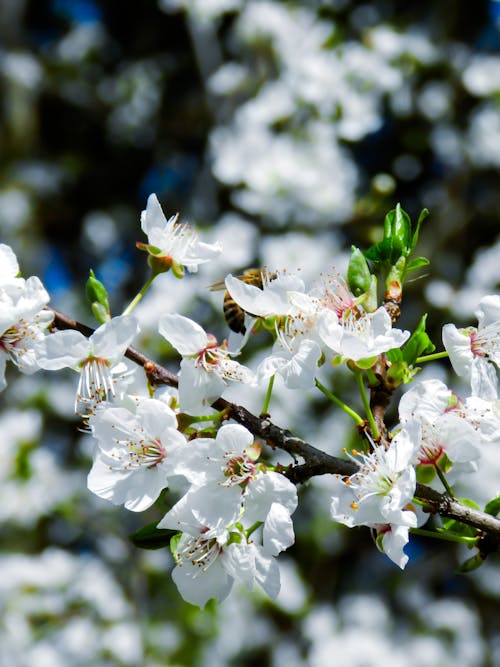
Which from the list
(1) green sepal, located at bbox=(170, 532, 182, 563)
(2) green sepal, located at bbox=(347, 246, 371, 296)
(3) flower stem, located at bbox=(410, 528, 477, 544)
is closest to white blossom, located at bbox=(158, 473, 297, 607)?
(1) green sepal, located at bbox=(170, 532, 182, 563)

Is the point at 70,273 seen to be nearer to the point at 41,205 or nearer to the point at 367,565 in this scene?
the point at 41,205

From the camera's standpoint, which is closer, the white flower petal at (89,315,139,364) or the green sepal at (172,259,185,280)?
the white flower petal at (89,315,139,364)

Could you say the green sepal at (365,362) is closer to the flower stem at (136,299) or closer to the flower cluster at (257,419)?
the flower cluster at (257,419)

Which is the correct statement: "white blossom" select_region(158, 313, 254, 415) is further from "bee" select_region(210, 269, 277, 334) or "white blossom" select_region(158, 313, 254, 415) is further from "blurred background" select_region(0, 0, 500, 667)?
"blurred background" select_region(0, 0, 500, 667)

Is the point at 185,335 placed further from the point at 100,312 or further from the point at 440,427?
the point at 440,427

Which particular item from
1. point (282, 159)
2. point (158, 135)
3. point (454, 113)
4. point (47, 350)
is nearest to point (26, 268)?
point (158, 135)

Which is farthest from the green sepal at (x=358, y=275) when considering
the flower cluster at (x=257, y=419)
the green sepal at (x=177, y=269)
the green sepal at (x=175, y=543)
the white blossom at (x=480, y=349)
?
the green sepal at (x=175, y=543)

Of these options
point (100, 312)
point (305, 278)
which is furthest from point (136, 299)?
point (305, 278)
